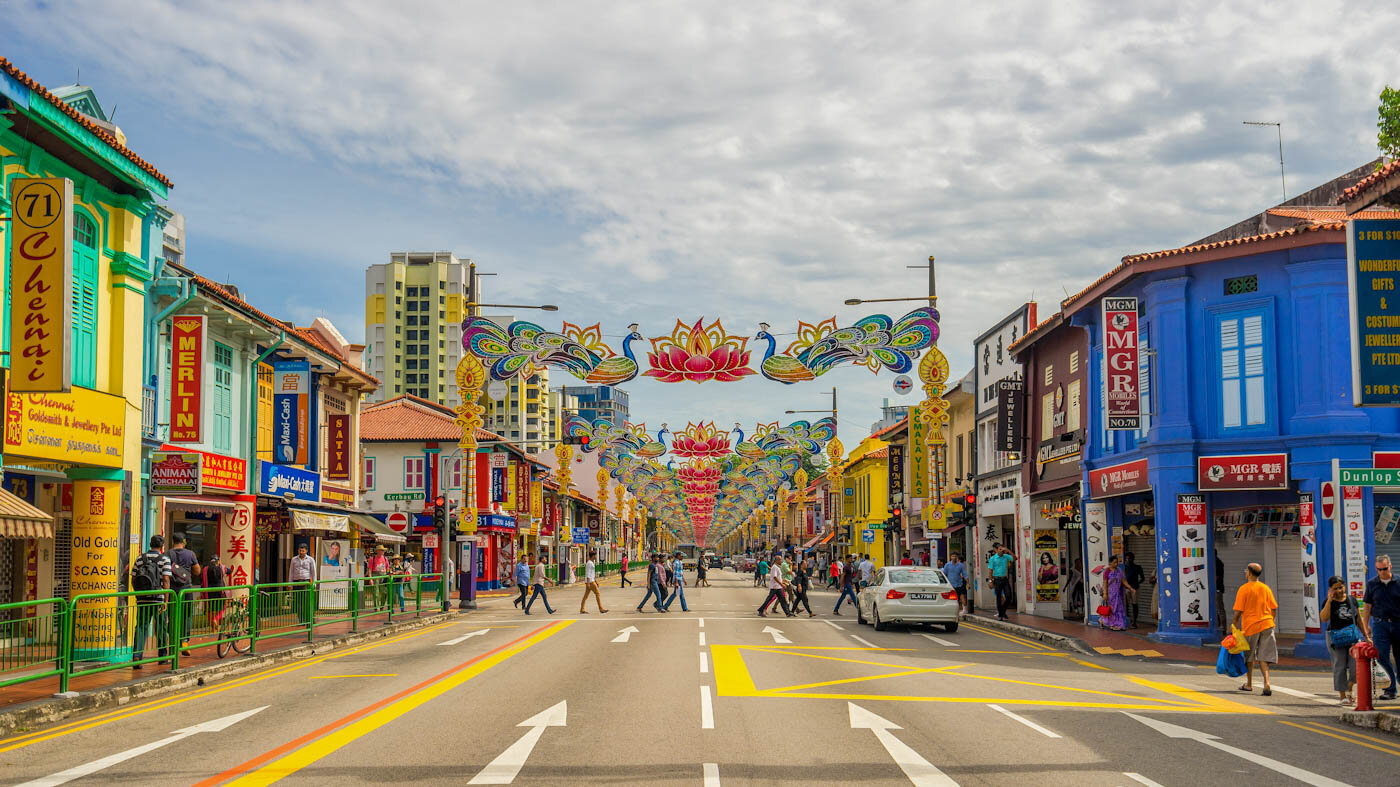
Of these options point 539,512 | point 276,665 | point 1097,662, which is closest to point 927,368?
point 1097,662

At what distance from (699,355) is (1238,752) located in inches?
933

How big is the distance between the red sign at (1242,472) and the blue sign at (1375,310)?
9.34 metres

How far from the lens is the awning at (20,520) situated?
16.0m

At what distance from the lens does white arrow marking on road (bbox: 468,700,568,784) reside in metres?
9.38

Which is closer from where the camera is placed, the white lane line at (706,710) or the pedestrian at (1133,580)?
the white lane line at (706,710)

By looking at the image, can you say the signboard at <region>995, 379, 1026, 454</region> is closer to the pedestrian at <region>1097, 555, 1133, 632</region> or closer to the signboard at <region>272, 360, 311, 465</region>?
the pedestrian at <region>1097, 555, 1133, 632</region>

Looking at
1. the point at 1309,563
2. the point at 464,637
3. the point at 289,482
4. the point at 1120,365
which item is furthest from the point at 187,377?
the point at 1309,563

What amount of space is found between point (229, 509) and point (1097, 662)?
19.8m

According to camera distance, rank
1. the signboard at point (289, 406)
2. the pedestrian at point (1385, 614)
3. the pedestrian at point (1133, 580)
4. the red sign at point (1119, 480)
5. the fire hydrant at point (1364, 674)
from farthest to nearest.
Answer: the signboard at point (289, 406) → the pedestrian at point (1133, 580) → the red sign at point (1119, 480) → the pedestrian at point (1385, 614) → the fire hydrant at point (1364, 674)

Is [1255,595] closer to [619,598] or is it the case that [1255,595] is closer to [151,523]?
[151,523]

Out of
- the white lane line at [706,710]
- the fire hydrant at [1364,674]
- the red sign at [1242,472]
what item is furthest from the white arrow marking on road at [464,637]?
the fire hydrant at [1364,674]

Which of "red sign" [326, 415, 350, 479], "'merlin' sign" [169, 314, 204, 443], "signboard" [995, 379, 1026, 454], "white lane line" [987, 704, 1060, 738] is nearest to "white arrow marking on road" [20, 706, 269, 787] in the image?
"white lane line" [987, 704, 1060, 738]

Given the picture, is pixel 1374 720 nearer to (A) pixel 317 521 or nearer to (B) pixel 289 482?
(B) pixel 289 482

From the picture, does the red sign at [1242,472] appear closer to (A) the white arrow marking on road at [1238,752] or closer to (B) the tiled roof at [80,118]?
(A) the white arrow marking on road at [1238,752]
